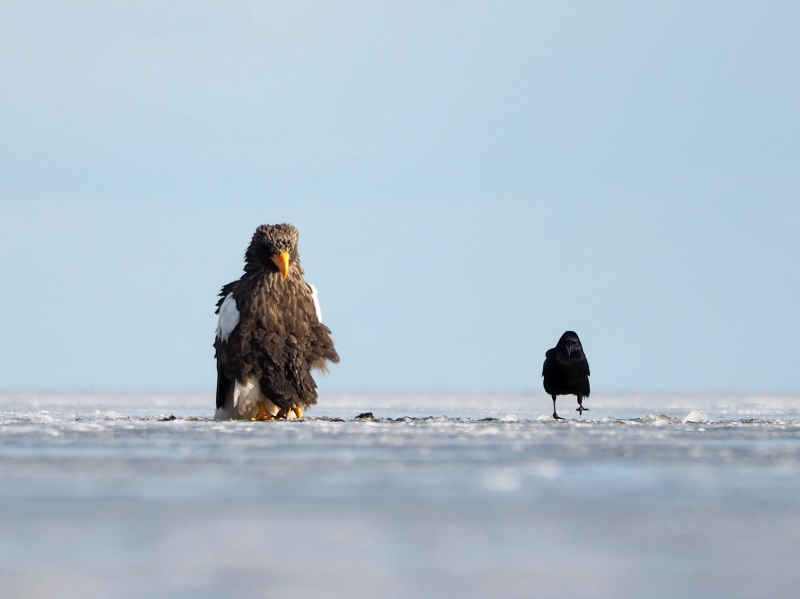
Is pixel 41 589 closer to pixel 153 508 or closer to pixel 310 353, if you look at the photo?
pixel 153 508

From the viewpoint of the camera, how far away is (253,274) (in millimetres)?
9477

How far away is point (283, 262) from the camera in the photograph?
919cm

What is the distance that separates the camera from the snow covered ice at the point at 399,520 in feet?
7.95

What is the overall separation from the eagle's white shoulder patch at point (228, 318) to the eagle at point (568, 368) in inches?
207

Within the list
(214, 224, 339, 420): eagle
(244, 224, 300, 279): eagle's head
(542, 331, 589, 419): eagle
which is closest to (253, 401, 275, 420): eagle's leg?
(214, 224, 339, 420): eagle

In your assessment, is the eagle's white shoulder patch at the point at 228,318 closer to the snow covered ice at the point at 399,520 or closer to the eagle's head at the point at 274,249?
the eagle's head at the point at 274,249

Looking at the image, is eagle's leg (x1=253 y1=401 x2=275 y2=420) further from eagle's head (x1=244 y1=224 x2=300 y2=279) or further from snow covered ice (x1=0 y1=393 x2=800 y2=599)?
snow covered ice (x1=0 y1=393 x2=800 y2=599)

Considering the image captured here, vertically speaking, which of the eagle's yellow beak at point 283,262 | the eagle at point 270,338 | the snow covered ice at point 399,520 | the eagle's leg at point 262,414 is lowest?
the snow covered ice at point 399,520

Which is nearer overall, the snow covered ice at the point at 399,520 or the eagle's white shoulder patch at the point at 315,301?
the snow covered ice at the point at 399,520

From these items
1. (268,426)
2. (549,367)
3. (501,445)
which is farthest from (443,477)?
(549,367)

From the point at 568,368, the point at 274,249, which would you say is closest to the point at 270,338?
the point at 274,249

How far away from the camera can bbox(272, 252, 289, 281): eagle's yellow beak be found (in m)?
9.18

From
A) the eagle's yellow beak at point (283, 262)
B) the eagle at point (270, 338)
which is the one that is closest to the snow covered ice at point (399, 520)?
the eagle at point (270, 338)

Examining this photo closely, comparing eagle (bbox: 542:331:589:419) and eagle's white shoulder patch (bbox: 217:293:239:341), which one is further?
eagle (bbox: 542:331:589:419)
